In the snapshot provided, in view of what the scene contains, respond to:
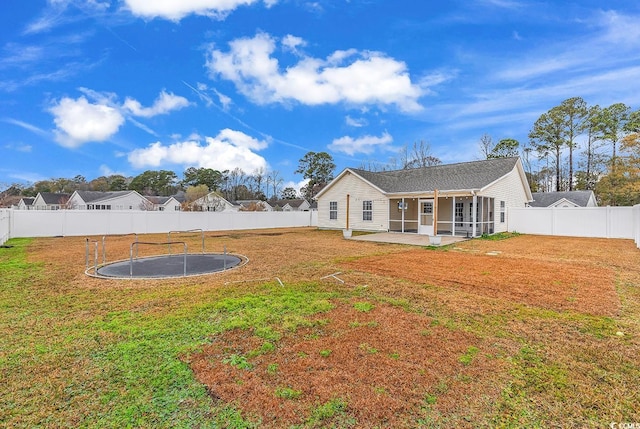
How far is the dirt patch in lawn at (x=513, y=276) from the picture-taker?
5410 mm

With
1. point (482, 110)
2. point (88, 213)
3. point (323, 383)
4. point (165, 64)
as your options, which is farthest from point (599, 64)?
point (88, 213)

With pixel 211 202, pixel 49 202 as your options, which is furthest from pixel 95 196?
pixel 211 202

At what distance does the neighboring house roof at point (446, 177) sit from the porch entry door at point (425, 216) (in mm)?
1217

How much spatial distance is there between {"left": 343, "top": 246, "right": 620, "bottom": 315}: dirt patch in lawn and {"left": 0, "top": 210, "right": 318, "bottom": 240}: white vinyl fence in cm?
1822

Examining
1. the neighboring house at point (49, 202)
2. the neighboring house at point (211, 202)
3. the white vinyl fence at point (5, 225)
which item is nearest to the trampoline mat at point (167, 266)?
the white vinyl fence at point (5, 225)

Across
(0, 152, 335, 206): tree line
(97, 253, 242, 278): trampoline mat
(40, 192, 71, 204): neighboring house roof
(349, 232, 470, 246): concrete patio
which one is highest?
(0, 152, 335, 206): tree line

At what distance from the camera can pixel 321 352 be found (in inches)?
135

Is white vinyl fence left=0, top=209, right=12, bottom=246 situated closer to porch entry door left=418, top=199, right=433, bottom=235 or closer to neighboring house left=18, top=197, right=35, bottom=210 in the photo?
porch entry door left=418, top=199, right=433, bottom=235

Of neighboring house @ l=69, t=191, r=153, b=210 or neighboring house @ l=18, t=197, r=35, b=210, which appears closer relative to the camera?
neighboring house @ l=69, t=191, r=153, b=210

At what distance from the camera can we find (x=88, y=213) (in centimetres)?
1944

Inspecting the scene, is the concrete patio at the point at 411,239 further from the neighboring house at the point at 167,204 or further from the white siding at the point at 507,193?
the neighboring house at the point at 167,204

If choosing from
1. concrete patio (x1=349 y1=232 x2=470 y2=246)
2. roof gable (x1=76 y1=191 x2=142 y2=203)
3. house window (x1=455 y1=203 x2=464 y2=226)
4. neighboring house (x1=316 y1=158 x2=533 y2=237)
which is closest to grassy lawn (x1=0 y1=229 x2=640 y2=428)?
concrete patio (x1=349 y1=232 x2=470 y2=246)

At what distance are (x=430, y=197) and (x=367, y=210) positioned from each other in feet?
15.3

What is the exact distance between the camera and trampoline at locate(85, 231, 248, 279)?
25.3ft
